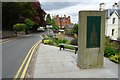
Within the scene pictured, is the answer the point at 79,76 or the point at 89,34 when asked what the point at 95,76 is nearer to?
the point at 79,76

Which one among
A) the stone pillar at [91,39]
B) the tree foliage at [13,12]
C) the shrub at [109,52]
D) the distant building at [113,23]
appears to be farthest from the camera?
the distant building at [113,23]

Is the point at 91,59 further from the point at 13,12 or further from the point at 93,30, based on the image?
the point at 13,12

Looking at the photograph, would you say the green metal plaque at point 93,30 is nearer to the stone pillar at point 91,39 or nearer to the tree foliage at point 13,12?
the stone pillar at point 91,39

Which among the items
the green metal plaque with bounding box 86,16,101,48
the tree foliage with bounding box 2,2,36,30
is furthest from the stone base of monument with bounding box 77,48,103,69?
the tree foliage with bounding box 2,2,36,30

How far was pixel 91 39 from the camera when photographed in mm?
10055

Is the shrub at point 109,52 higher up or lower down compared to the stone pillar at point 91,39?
lower down

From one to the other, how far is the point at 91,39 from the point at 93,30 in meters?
0.45

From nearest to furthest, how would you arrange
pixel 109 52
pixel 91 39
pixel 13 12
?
pixel 91 39 < pixel 109 52 < pixel 13 12

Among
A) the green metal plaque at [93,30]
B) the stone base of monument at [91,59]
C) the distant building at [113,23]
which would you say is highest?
the distant building at [113,23]

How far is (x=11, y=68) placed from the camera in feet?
32.6

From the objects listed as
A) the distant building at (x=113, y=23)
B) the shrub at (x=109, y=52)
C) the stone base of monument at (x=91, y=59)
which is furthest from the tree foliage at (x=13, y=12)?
the stone base of monument at (x=91, y=59)

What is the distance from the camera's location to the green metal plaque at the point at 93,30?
9953 mm

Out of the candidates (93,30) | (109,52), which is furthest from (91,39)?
(109,52)

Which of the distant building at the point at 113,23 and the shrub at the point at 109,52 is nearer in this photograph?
the shrub at the point at 109,52
